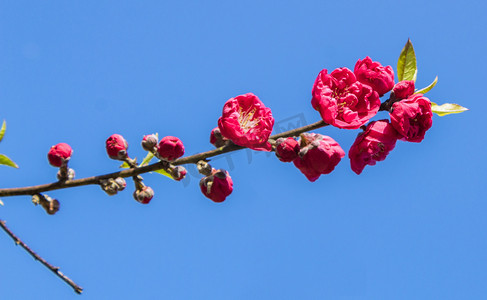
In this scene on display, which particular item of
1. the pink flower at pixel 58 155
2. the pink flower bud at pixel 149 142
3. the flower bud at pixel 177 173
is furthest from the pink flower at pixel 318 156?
the pink flower at pixel 58 155

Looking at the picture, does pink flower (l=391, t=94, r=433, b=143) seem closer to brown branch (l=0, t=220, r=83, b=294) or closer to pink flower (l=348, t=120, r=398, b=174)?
pink flower (l=348, t=120, r=398, b=174)

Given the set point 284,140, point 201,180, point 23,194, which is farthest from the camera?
point 201,180

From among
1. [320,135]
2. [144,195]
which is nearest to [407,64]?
[320,135]

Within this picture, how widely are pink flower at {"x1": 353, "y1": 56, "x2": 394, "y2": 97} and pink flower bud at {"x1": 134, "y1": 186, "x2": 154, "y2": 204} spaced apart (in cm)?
154

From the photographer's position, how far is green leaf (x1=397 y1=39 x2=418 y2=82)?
118 inches

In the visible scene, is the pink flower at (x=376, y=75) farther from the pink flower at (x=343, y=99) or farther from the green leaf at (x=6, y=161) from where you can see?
the green leaf at (x=6, y=161)

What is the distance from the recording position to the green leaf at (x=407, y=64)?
2986mm

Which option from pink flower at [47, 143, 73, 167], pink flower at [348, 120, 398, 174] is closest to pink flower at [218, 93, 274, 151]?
pink flower at [348, 120, 398, 174]

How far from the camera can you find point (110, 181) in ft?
8.25

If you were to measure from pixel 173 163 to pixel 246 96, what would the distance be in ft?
2.23

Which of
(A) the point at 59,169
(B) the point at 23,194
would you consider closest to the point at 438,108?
(A) the point at 59,169

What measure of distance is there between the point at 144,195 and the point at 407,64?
6.40 ft

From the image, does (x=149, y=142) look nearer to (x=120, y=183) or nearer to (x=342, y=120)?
(x=120, y=183)

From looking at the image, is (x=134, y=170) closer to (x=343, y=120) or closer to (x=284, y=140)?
(x=284, y=140)
